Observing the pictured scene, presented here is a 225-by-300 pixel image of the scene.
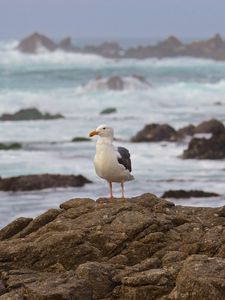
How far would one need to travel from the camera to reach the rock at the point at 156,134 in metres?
38.4

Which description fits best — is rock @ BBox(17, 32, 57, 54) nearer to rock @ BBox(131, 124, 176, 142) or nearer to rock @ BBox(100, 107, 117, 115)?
rock @ BBox(100, 107, 117, 115)

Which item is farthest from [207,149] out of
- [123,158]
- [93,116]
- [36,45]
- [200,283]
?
[36,45]

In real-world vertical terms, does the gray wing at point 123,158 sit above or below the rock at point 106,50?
below

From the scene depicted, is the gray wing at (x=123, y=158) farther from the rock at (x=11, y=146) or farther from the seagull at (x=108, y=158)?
the rock at (x=11, y=146)

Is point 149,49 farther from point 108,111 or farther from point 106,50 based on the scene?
point 108,111

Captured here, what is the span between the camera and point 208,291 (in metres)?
9.43

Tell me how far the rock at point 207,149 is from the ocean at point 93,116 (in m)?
0.52

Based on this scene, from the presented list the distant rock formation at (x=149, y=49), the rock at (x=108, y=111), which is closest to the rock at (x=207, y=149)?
the rock at (x=108, y=111)

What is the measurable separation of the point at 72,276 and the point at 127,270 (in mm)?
629

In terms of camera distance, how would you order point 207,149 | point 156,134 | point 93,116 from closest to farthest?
point 207,149 < point 156,134 < point 93,116

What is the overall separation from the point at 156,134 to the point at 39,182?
13185mm

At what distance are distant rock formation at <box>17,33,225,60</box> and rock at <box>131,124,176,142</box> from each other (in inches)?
3810

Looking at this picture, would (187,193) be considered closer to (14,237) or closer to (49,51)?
(14,237)

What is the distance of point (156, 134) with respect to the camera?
1527 inches
